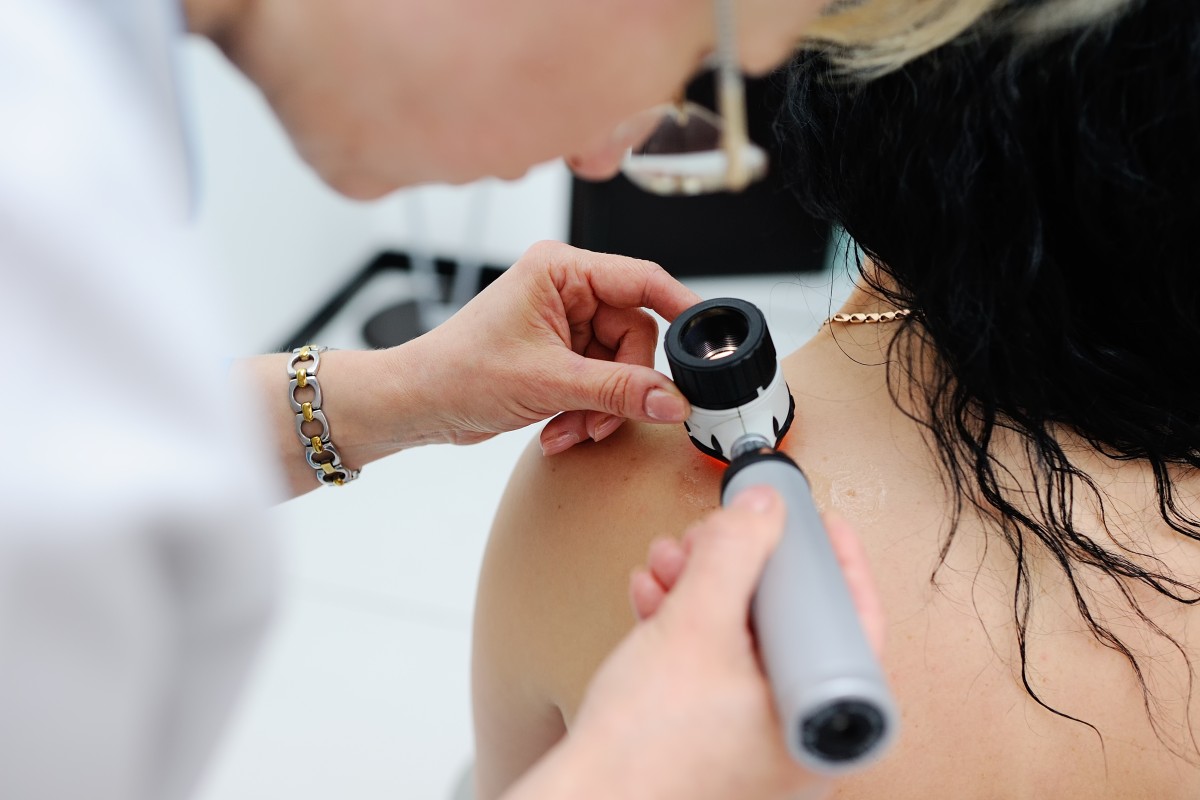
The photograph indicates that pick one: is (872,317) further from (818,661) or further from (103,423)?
(103,423)

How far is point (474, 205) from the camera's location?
2525 millimetres

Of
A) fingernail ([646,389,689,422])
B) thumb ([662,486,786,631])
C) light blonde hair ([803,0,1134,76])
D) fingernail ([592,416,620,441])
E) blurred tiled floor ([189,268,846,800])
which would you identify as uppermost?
light blonde hair ([803,0,1134,76])

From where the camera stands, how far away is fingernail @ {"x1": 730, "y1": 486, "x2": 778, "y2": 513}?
1.74 feet

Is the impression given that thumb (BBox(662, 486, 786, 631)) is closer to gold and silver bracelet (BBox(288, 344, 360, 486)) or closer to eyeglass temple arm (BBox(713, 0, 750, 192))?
eyeglass temple arm (BBox(713, 0, 750, 192))

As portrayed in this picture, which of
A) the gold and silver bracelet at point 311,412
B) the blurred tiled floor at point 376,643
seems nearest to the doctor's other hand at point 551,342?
the gold and silver bracelet at point 311,412

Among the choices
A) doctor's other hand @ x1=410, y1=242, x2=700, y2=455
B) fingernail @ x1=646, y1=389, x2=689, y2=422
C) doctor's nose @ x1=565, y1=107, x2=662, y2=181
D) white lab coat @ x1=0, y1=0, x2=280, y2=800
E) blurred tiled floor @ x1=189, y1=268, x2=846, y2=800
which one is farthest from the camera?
blurred tiled floor @ x1=189, y1=268, x2=846, y2=800

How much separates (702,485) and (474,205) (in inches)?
74.8

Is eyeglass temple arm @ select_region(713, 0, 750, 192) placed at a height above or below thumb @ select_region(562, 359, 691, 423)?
above

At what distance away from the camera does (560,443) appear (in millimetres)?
803

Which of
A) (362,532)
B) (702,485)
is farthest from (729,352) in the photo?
(362,532)

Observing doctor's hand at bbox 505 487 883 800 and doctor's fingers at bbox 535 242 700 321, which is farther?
doctor's fingers at bbox 535 242 700 321

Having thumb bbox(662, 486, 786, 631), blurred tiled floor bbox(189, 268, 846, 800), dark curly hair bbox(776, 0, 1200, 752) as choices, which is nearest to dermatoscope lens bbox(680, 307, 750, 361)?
dark curly hair bbox(776, 0, 1200, 752)

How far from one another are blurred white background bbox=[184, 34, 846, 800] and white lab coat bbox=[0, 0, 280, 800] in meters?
0.67

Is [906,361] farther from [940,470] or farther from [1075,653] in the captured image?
[1075,653]
